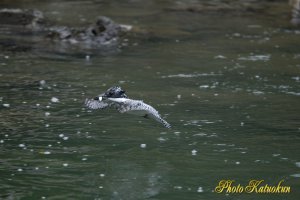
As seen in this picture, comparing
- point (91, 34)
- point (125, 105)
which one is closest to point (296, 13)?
point (91, 34)

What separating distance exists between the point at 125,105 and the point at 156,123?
1.74m

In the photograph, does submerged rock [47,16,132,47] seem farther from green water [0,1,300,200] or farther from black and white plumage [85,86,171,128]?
black and white plumage [85,86,171,128]

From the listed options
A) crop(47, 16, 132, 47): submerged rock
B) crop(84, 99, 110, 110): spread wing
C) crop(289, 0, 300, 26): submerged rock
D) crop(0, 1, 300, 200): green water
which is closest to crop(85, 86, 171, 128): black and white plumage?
crop(84, 99, 110, 110): spread wing

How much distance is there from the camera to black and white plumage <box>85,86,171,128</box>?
8320 mm

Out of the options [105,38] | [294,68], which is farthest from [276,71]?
[105,38]

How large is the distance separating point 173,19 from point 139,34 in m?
3.20

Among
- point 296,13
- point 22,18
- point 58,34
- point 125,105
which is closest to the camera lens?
point 125,105

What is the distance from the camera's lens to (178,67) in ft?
47.3

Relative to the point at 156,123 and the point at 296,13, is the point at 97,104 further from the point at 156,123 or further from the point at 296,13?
the point at 296,13

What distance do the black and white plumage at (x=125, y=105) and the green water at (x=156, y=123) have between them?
1.67 ft

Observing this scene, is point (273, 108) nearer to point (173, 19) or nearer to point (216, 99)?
point (216, 99)

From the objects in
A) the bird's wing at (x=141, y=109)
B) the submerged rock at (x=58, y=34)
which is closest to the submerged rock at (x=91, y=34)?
the submerged rock at (x=58, y=34)

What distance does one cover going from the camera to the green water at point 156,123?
7.71 metres

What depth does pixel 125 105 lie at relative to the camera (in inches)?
336
